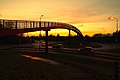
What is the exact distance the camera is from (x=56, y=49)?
7081cm

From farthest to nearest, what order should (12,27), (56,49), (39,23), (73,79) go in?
1. (56,49)
2. (39,23)
3. (12,27)
4. (73,79)

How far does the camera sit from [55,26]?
53281mm

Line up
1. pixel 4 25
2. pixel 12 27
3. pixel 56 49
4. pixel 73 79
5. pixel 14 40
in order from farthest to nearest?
pixel 14 40
pixel 56 49
pixel 12 27
pixel 4 25
pixel 73 79

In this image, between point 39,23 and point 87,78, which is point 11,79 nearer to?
point 87,78

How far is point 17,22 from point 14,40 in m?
82.0

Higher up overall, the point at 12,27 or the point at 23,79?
the point at 12,27

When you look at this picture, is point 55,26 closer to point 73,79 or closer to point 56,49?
point 56,49

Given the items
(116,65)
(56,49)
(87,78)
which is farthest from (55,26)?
(116,65)

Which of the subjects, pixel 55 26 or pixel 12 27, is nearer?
pixel 12 27

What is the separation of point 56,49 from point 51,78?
178 feet

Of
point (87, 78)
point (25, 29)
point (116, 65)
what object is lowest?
point (87, 78)

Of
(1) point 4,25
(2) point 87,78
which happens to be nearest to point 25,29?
(1) point 4,25

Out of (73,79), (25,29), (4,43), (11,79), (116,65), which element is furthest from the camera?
(4,43)

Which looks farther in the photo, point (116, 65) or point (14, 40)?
point (14, 40)
